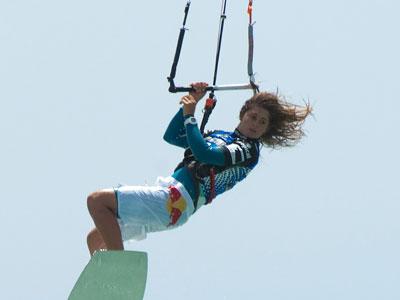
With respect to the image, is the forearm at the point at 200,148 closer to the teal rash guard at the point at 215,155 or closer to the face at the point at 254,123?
the teal rash guard at the point at 215,155

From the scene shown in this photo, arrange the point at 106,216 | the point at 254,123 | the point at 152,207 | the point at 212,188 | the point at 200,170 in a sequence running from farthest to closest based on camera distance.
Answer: the point at 254,123 < the point at 212,188 < the point at 200,170 < the point at 152,207 < the point at 106,216

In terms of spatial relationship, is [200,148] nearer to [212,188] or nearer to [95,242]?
[212,188]

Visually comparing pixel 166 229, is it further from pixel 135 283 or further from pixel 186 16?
pixel 186 16

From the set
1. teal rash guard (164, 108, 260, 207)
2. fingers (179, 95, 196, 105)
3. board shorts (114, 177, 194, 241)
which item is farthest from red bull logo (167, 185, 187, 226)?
fingers (179, 95, 196, 105)

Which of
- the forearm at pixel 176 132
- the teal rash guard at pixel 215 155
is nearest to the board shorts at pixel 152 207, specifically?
the teal rash guard at pixel 215 155

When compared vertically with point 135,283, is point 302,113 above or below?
above

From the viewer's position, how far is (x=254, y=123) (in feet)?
69.0

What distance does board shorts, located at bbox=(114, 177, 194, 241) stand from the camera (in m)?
20.6

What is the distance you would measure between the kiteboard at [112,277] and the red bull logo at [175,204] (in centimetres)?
41

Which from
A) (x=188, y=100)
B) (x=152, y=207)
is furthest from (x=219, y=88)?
(x=152, y=207)

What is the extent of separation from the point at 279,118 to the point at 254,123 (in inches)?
9.2

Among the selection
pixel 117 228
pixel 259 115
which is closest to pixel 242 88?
pixel 259 115

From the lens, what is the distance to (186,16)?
2083 centimetres

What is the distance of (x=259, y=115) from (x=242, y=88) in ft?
0.90
